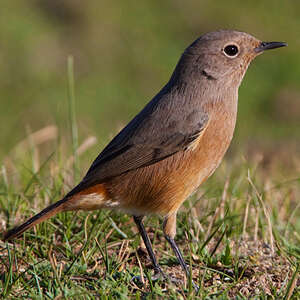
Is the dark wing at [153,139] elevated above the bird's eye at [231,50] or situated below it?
below

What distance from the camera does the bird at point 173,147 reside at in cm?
542

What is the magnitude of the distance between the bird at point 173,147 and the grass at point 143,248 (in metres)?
0.22

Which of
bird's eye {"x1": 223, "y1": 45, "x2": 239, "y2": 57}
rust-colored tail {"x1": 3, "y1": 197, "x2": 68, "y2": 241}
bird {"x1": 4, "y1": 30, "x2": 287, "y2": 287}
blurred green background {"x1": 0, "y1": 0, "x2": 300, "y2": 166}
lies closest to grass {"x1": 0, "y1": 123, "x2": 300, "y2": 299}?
rust-colored tail {"x1": 3, "y1": 197, "x2": 68, "y2": 241}

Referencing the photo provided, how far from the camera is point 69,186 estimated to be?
652cm

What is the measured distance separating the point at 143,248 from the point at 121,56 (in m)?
10.5

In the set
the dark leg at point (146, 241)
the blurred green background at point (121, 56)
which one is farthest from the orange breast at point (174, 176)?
the blurred green background at point (121, 56)

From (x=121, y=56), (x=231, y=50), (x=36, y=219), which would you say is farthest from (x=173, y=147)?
(x=121, y=56)

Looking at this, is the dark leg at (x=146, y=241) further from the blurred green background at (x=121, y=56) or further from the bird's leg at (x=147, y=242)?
the blurred green background at (x=121, y=56)

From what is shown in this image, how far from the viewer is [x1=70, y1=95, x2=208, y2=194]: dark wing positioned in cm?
548

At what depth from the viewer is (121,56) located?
619 inches

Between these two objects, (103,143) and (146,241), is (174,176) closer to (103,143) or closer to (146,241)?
(146,241)

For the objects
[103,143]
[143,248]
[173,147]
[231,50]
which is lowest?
[143,248]

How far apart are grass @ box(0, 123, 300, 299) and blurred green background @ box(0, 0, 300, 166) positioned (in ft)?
20.1

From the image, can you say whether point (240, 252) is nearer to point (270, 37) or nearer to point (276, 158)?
point (276, 158)
